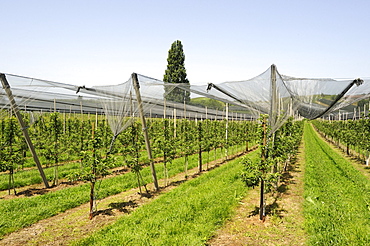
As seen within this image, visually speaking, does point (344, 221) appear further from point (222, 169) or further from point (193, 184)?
point (222, 169)

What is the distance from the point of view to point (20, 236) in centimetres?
539

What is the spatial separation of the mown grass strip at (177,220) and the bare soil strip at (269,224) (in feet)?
0.86

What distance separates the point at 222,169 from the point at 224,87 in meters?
5.64

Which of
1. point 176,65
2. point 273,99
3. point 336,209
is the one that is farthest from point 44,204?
point 176,65

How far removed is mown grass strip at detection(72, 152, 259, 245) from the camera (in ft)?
16.1

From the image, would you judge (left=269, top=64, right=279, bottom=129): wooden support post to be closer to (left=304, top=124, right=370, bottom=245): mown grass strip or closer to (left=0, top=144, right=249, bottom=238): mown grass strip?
(left=304, top=124, right=370, bottom=245): mown grass strip

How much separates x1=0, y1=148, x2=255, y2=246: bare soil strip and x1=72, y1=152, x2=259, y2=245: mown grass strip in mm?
445

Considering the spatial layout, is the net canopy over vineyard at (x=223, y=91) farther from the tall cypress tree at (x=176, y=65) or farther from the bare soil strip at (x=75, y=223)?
the tall cypress tree at (x=176, y=65)

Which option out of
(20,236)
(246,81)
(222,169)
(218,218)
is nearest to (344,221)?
(218,218)

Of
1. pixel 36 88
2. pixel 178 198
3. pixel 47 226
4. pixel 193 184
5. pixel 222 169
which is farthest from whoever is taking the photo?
pixel 222 169

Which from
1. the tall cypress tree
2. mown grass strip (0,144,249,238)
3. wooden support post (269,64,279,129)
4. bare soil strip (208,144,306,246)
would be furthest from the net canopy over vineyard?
the tall cypress tree

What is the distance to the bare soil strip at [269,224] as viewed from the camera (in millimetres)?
4983

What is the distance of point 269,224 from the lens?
574 centimetres

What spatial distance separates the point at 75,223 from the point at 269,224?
4.84m
